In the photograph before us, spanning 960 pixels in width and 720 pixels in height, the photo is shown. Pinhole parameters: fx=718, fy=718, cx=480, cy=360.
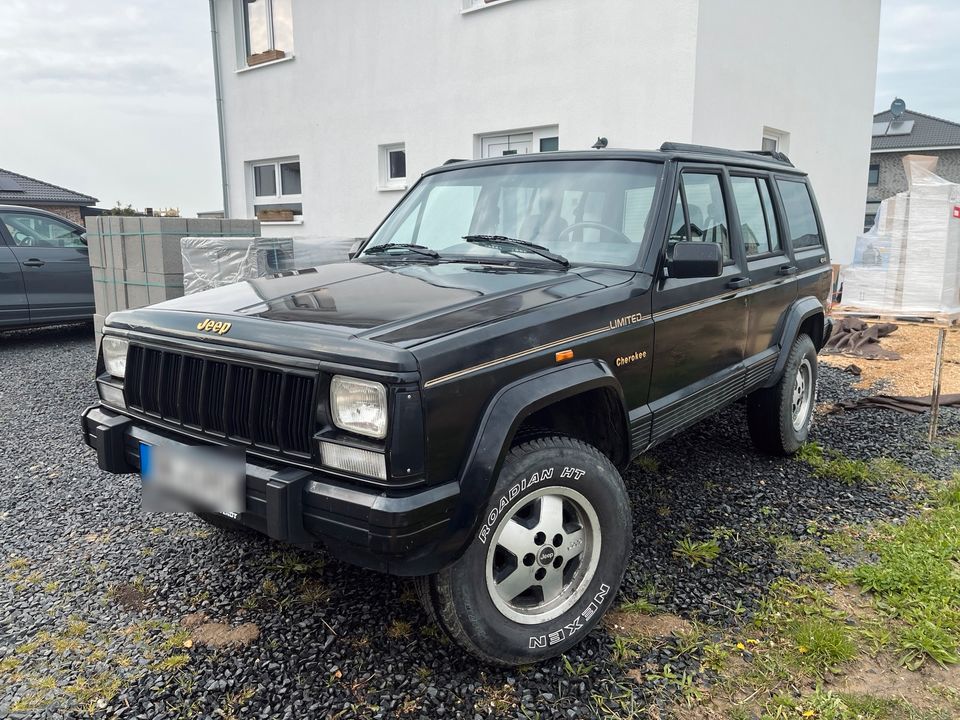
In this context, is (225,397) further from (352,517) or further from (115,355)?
(115,355)

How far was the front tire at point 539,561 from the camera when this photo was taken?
7.80 ft

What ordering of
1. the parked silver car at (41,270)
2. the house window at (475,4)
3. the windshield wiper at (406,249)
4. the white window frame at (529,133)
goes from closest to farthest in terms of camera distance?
1. the windshield wiper at (406,249)
2. the parked silver car at (41,270)
3. the white window frame at (529,133)
4. the house window at (475,4)

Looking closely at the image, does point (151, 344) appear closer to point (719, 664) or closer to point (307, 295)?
point (307, 295)

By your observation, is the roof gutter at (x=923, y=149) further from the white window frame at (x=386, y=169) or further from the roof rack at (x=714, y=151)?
the roof rack at (x=714, y=151)

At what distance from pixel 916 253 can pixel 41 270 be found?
37.7 ft

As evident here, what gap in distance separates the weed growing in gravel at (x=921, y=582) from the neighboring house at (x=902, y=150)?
3612 cm

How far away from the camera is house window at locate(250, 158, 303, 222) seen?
1306cm

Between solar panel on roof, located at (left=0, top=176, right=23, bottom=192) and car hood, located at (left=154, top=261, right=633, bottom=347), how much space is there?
28.9m

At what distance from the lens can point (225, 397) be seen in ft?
8.15

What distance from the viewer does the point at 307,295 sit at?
288 centimetres

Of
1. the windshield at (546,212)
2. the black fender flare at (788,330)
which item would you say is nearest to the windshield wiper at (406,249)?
the windshield at (546,212)

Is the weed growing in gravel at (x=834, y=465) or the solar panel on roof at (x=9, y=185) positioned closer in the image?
the weed growing in gravel at (x=834, y=465)

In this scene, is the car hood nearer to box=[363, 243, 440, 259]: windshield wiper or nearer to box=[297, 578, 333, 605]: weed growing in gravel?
box=[363, 243, 440, 259]: windshield wiper

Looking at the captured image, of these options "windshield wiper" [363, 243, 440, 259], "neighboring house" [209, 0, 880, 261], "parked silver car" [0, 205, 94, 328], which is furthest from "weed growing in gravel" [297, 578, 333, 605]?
"parked silver car" [0, 205, 94, 328]
